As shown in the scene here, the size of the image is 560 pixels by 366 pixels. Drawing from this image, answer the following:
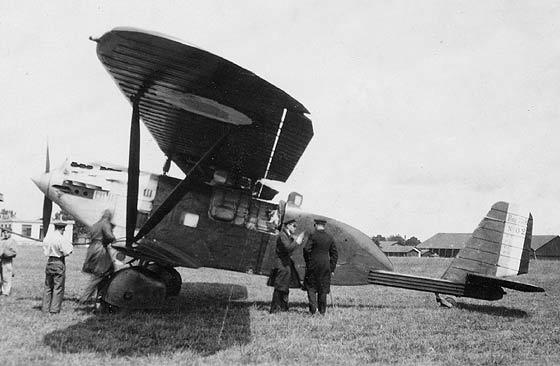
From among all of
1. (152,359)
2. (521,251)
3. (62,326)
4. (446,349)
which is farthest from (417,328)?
(62,326)

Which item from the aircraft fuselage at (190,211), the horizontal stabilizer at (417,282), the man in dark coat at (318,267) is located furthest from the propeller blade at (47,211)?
the horizontal stabilizer at (417,282)

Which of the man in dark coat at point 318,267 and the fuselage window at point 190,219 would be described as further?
the fuselage window at point 190,219

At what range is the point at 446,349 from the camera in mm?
5961

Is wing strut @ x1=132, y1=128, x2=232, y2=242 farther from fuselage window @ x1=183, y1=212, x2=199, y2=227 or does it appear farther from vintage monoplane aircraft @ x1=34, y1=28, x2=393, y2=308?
fuselage window @ x1=183, y1=212, x2=199, y2=227

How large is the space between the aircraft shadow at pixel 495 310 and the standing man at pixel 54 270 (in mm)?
7487

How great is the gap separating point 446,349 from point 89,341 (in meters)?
4.50

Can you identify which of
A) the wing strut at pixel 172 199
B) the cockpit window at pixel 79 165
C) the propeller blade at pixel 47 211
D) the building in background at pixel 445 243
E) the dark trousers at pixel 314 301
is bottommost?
the building in background at pixel 445 243

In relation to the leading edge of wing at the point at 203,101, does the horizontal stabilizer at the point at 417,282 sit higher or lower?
lower

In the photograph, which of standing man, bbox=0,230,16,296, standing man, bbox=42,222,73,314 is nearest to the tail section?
standing man, bbox=42,222,73,314

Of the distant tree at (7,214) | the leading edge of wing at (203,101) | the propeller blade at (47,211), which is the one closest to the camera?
the leading edge of wing at (203,101)

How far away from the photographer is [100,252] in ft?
25.3

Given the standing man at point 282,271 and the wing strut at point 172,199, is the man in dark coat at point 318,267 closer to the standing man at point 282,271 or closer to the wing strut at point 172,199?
the standing man at point 282,271

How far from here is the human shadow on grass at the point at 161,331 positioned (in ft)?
18.0

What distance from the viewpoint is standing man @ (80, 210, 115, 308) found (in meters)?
7.59
